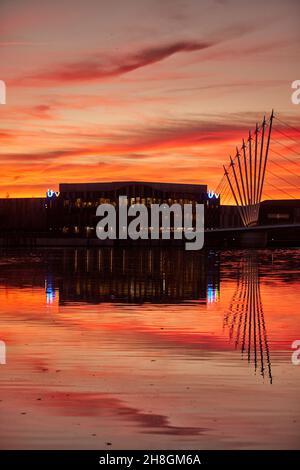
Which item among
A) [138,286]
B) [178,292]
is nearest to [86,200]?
[138,286]

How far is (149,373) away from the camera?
645 inches

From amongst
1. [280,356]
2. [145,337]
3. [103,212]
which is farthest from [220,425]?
[103,212]

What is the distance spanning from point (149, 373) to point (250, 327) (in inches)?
304

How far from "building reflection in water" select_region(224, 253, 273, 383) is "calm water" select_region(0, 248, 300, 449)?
0.03 m

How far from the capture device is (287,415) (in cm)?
1288

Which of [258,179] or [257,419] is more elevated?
[258,179]

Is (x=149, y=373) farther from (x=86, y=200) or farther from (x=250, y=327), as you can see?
(x=86, y=200)

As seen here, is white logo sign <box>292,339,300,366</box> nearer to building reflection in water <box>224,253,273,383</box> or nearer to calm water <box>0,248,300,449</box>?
calm water <box>0,248,300,449</box>

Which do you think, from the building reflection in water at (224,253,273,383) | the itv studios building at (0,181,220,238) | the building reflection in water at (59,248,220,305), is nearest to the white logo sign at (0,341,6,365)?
the building reflection in water at (224,253,273,383)

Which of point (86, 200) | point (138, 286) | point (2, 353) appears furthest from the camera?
point (86, 200)

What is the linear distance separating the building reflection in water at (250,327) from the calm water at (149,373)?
0.09ft

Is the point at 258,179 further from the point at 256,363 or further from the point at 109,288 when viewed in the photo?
the point at 256,363

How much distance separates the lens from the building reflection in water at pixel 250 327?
720 inches
